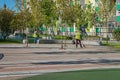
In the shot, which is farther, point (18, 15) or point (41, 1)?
point (41, 1)

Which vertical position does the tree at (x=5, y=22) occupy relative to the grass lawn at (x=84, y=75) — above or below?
above

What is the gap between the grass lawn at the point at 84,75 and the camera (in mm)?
13977

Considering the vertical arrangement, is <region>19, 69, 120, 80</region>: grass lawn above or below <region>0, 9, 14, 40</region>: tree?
below

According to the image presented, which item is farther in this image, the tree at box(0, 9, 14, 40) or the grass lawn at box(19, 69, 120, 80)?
the tree at box(0, 9, 14, 40)

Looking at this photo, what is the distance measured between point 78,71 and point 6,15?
37618 mm

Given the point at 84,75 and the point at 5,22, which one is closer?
the point at 84,75

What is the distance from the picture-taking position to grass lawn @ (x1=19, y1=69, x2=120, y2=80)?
1398cm

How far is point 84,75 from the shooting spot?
14.9 m

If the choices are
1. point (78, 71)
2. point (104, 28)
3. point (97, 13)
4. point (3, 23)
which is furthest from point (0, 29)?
point (78, 71)

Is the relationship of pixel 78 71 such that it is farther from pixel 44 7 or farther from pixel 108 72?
pixel 44 7

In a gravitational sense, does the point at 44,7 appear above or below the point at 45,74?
above

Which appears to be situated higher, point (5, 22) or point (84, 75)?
point (5, 22)

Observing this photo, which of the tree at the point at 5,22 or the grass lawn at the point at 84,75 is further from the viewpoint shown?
the tree at the point at 5,22

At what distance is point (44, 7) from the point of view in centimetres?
5159
